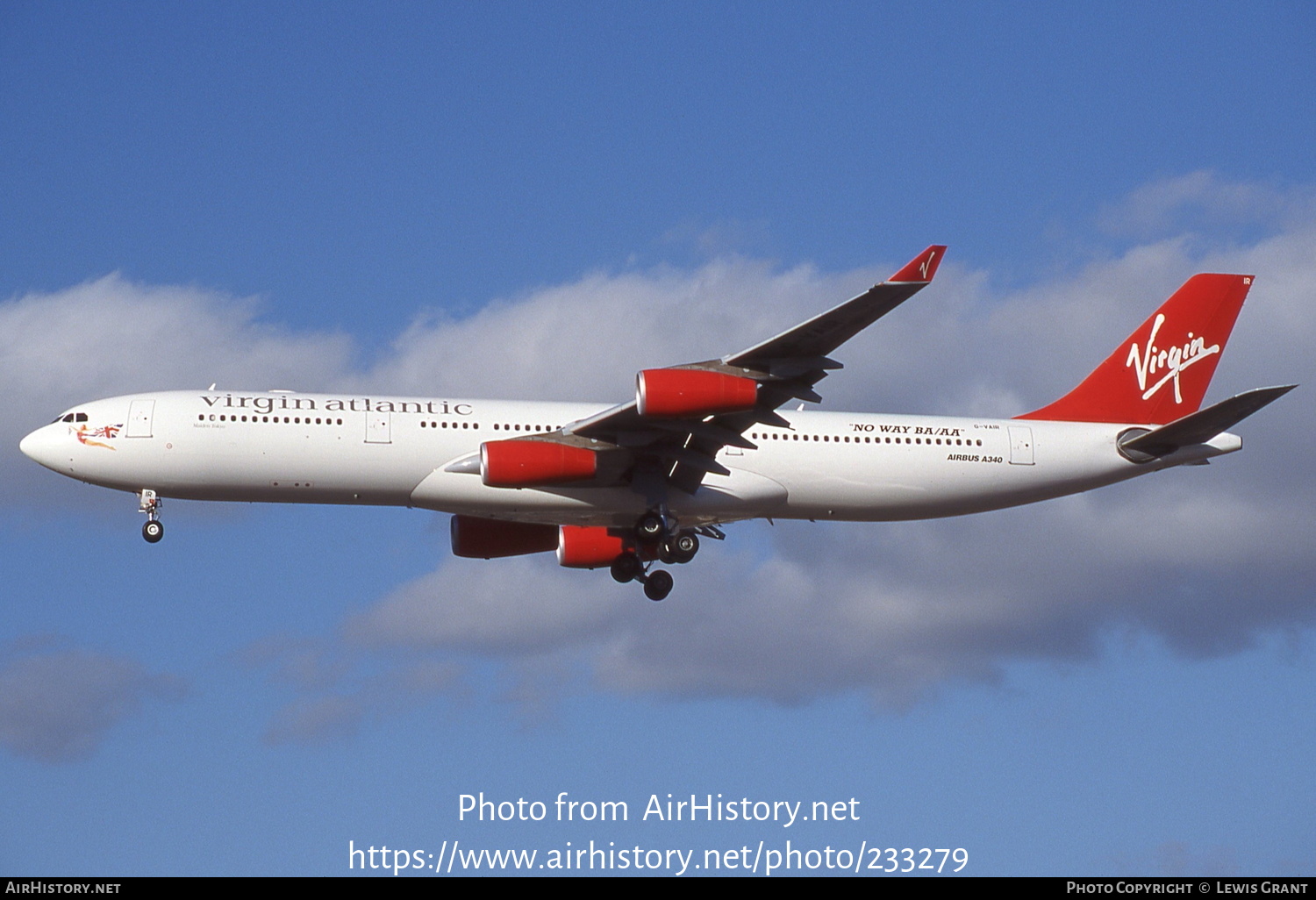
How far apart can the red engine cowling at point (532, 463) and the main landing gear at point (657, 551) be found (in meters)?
2.79

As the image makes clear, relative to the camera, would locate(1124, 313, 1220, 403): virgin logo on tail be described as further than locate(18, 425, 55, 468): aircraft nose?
Yes

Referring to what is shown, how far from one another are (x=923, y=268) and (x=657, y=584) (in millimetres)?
15901

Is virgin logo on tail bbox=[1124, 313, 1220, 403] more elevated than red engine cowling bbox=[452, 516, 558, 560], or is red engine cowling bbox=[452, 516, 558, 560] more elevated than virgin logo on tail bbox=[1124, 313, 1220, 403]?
virgin logo on tail bbox=[1124, 313, 1220, 403]

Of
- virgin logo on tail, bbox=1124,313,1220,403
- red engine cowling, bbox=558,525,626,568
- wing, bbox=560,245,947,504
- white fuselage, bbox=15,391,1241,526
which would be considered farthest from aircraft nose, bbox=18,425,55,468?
virgin logo on tail, bbox=1124,313,1220,403

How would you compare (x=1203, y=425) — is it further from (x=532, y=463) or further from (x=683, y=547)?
(x=532, y=463)

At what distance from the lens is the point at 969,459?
47438mm

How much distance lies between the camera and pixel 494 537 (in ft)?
163

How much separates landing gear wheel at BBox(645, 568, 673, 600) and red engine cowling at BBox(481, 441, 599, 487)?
22.1 ft

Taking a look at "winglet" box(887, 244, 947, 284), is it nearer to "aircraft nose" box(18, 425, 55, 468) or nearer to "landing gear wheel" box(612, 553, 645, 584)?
"landing gear wheel" box(612, 553, 645, 584)

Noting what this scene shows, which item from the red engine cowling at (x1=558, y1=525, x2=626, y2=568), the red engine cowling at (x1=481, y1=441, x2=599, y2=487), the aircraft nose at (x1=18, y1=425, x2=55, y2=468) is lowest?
the red engine cowling at (x1=481, y1=441, x2=599, y2=487)

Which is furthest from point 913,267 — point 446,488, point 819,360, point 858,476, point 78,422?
point 78,422

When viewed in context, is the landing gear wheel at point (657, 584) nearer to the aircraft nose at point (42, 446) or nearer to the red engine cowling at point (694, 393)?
the red engine cowling at point (694, 393)

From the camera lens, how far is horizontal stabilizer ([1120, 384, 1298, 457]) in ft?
140

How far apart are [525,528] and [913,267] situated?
17259mm
